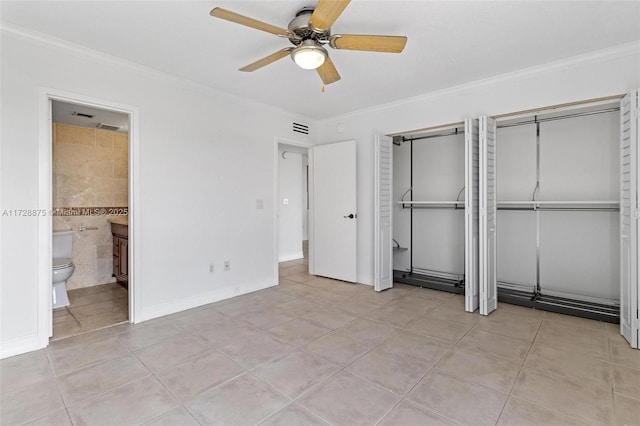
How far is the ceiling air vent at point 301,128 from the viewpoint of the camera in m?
4.82

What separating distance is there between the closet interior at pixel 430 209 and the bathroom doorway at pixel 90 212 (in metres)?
3.79

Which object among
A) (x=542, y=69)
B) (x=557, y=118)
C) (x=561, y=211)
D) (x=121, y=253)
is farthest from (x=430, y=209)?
(x=121, y=253)

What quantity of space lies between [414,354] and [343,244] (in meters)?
2.39

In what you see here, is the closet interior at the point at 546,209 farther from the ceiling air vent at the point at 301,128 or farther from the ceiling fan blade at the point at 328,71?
the ceiling air vent at the point at 301,128

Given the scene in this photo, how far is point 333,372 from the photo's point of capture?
7.23 ft

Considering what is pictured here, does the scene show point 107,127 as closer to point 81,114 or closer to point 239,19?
point 81,114

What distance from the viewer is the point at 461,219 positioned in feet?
14.3

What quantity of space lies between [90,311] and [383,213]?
3.68 metres

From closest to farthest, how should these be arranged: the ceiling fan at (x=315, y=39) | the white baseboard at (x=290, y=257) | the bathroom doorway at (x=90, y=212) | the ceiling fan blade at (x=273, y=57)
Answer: the ceiling fan at (x=315, y=39) → the ceiling fan blade at (x=273, y=57) → the bathroom doorway at (x=90, y=212) → the white baseboard at (x=290, y=257)

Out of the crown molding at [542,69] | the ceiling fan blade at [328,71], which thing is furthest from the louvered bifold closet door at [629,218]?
the ceiling fan blade at [328,71]

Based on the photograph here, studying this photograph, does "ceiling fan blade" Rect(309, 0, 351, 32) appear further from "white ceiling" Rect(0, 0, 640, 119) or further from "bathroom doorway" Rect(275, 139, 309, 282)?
"bathroom doorway" Rect(275, 139, 309, 282)

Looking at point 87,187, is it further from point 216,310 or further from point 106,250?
point 216,310

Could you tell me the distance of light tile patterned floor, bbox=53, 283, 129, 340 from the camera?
2985mm

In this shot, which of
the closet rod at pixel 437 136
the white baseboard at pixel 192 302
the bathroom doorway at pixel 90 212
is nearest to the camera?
the white baseboard at pixel 192 302
